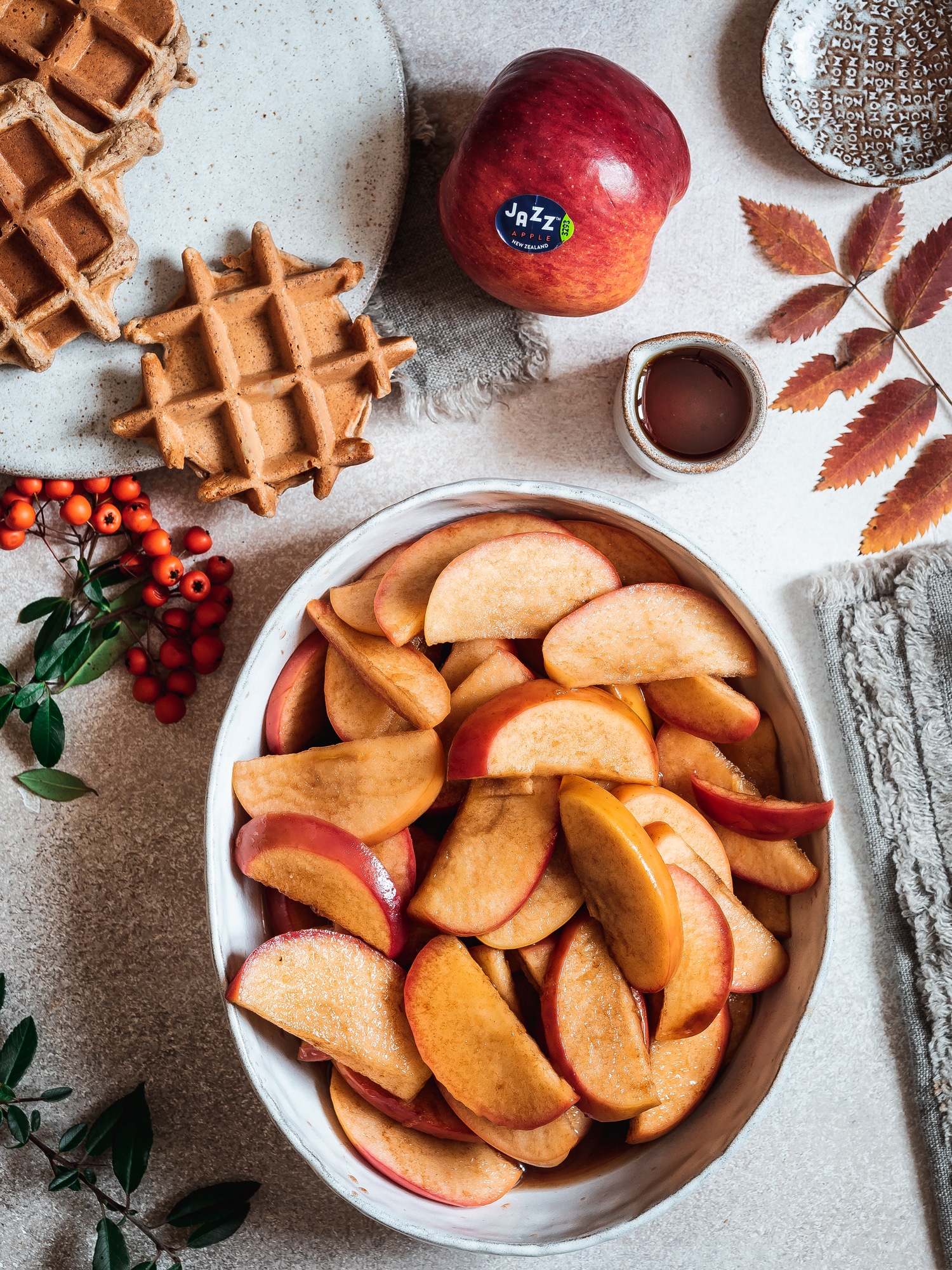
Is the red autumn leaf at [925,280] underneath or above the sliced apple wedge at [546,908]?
above

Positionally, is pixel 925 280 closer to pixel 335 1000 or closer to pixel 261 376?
pixel 261 376

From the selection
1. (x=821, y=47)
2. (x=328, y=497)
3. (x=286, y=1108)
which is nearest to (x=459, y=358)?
(x=328, y=497)

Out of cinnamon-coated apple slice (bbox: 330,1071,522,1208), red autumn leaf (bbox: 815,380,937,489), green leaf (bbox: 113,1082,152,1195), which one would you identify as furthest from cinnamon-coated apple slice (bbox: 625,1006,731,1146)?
red autumn leaf (bbox: 815,380,937,489)

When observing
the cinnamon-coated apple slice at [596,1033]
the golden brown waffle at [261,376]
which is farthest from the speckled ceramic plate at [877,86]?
the cinnamon-coated apple slice at [596,1033]

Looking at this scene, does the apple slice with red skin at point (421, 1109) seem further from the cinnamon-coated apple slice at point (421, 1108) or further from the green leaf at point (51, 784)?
the green leaf at point (51, 784)

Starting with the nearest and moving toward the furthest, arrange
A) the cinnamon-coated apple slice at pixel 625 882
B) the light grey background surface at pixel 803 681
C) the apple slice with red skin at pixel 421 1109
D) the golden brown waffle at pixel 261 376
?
1. the cinnamon-coated apple slice at pixel 625 882
2. the apple slice with red skin at pixel 421 1109
3. the golden brown waffle at pixel 261 376
4. the light grey background surface at pixel 803 681

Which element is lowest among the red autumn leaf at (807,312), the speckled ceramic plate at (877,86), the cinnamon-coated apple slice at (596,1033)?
the cinnamon-coated apple slice at (596,1033)

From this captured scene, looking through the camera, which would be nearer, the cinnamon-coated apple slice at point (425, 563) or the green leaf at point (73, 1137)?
the cinnamon-coated apple slice at point (425, 563)
